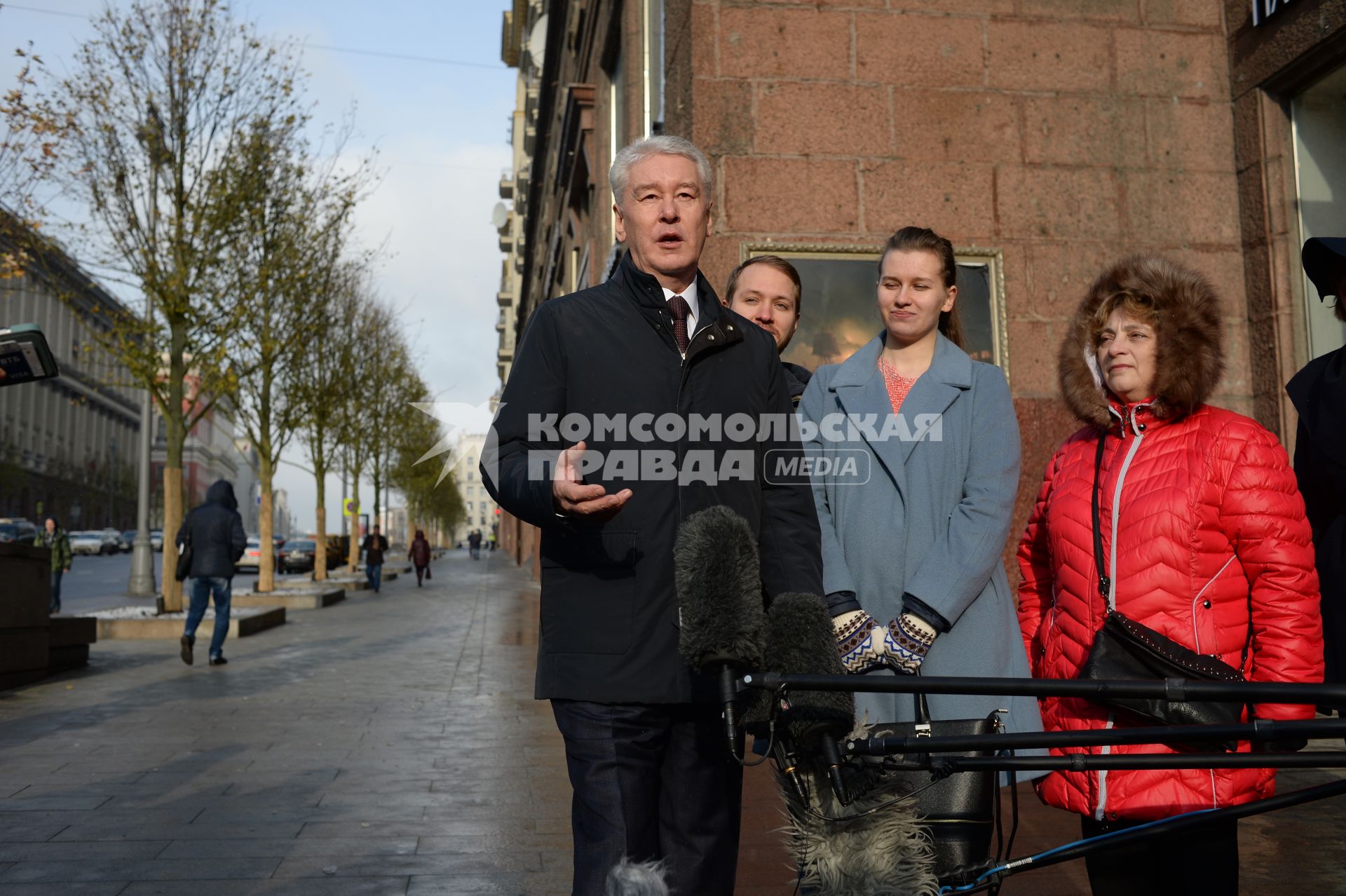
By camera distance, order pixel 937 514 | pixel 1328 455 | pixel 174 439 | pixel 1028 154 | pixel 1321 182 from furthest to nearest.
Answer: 1. pixel 174 439
2. pixel 1028 154
3. pixel 1321 182
4. pixel 937 514
5. pixel 1328 455

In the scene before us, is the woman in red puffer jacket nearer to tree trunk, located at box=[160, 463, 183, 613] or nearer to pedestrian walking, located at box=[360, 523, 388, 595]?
tree trunk, located at box=[160, 463, 183, 613]

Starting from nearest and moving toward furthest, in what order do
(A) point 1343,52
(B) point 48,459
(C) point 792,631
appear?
(C) point 792,631
(A) point 1343,52
(B) point 48,459

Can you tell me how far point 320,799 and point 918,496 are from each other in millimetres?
3999

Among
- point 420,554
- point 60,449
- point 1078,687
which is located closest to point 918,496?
point 1078,687

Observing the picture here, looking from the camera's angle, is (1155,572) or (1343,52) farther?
(1343,52)

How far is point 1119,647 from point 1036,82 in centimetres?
653

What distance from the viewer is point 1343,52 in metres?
7.42

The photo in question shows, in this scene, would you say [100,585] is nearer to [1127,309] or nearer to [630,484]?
[630,484]

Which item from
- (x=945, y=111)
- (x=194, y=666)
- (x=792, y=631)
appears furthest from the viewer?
(x=194, y=666)

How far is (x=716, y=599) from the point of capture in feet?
7.20

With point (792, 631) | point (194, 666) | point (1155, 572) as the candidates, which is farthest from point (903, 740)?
point (194, 666)

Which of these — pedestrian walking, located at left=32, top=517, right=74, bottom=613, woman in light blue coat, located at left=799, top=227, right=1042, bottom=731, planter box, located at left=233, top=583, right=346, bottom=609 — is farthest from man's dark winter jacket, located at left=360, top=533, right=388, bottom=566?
woman in light blue coat, located at left=799, top=227, right=1042, bottom=731

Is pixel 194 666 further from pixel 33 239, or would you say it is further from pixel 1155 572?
pixel 1155 572

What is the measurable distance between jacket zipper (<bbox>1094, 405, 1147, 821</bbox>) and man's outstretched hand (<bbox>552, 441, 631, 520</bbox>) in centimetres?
132
